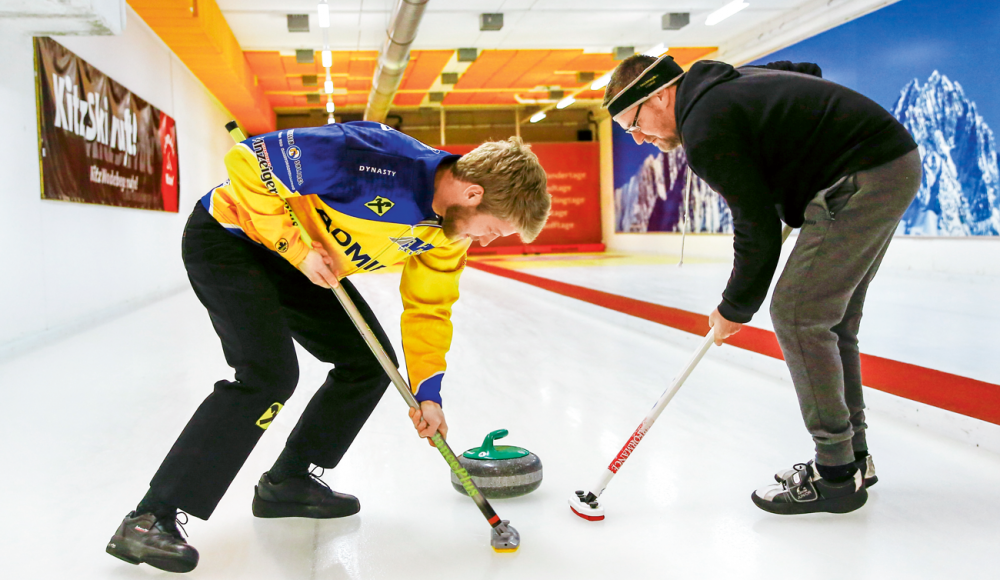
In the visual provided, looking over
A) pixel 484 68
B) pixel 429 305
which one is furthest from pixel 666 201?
pixel 429 305

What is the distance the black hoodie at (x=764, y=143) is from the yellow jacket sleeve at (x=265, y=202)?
871 millimetres

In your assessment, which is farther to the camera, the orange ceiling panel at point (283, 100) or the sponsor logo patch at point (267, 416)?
the orange ceiling panel at point (283, 100)

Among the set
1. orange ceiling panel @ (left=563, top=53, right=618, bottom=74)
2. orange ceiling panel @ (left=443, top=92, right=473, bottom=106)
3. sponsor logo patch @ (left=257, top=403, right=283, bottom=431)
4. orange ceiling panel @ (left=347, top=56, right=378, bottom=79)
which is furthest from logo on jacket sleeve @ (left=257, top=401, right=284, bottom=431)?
orange ceiling panel @ (left=443, top=92, right=473, bottom=106)

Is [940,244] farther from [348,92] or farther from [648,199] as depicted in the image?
[348,92]

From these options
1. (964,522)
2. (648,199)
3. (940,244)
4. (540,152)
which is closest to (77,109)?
(964,522)

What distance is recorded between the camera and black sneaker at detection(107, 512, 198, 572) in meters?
1.30

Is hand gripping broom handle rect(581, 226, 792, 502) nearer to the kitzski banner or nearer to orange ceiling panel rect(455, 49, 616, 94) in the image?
the kitzski banner

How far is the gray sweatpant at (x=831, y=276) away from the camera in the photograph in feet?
4.73

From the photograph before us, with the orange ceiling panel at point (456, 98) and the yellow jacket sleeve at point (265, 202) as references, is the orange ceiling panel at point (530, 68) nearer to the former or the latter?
the orange ceiling panel at point (456, 98)

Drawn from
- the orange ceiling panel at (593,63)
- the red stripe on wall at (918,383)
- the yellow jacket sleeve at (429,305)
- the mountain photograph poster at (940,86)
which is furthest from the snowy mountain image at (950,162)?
the yellow jacket sleeve at (429,305)

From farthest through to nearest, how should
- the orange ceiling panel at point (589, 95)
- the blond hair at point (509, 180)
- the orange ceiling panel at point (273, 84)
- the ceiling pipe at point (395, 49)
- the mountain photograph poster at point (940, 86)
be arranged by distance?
the orange ceiling panel at point (589, 95), the orange ceiling panel at point (273, 84), the ceiling pipe at point (395, 49), the mountain photograph poster at point (940, 86), the blond hair at point (509, 180)

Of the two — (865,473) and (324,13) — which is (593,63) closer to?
(324,13)

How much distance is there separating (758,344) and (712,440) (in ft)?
3.88

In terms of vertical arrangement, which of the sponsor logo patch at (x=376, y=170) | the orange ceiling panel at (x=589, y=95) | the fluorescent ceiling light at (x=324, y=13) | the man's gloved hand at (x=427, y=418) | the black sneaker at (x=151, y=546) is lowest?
the black sneaker at (x=151, y=546)
